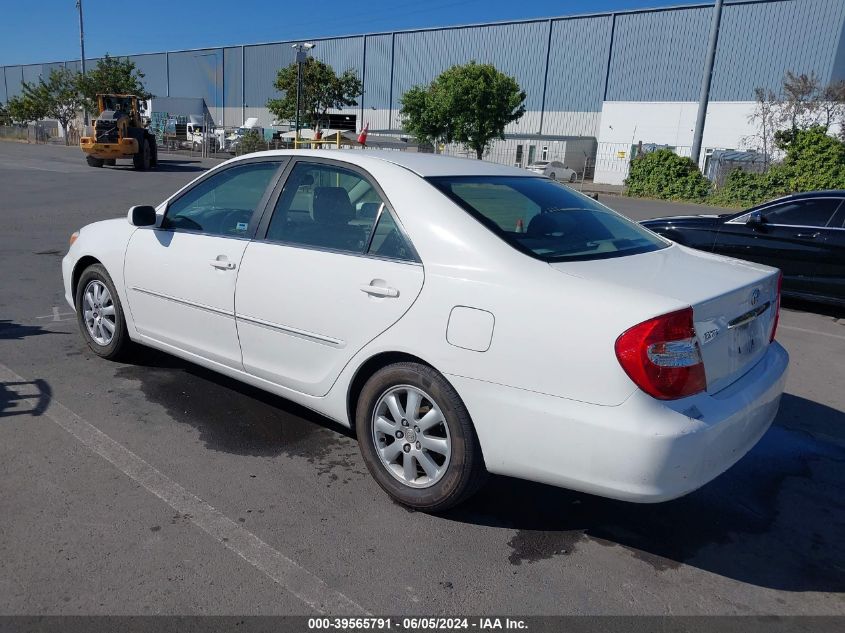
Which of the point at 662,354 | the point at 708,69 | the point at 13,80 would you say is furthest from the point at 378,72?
the point at 13,80

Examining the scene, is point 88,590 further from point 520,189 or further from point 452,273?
point 520,189

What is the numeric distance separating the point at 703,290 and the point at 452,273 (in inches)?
41.5

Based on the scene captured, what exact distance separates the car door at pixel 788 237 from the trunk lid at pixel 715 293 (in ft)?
17.0

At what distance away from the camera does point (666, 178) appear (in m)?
28.5

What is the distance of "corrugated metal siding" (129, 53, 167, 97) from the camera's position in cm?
8175

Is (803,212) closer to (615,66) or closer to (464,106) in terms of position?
(464,106)

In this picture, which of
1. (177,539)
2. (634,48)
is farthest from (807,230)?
(634,48)

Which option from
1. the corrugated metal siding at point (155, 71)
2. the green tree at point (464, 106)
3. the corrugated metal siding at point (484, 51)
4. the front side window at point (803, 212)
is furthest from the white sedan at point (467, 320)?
the corrugated metal siding at point (155, 71)

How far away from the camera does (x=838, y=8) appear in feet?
130

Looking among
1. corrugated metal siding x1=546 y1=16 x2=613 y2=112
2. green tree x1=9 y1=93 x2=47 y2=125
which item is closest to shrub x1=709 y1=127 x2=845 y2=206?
corrugated metal siding x1=546 y1=16 x2=613 y2=112

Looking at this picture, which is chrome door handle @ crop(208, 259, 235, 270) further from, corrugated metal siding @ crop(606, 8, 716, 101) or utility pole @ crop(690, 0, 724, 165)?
corrugated metal siding @ crop(606, 8, 716, 101)

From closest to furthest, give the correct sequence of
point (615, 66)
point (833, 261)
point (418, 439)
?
point (418, 439) → point (833, 261) → point (615, 66)

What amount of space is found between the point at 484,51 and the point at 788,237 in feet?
161

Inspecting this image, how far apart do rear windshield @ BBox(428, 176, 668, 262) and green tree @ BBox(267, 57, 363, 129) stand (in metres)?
44.5
